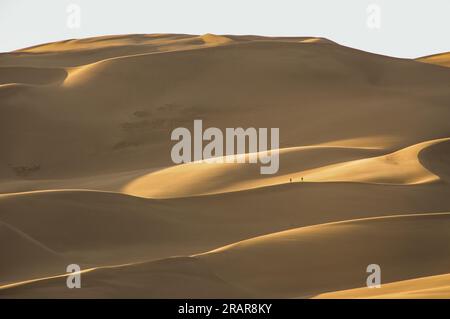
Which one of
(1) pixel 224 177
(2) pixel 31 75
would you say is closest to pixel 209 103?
(2) pixel 31 75

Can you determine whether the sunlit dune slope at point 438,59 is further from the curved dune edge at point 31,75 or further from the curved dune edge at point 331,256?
the curved dune edge at point 331,256

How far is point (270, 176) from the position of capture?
1035 inches

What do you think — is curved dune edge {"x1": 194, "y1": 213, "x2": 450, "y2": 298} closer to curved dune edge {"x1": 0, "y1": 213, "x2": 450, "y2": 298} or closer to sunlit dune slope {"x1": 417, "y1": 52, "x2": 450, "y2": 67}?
curved dune edge {"x1": 0, "y1": 213, "x2": 450, "y2": 298}

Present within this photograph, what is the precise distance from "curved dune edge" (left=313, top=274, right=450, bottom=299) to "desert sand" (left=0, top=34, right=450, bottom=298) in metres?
0.06

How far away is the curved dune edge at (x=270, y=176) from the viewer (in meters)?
24.5

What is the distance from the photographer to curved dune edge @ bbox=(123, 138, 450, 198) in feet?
80.3

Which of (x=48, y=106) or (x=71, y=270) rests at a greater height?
(x=48, y=106)

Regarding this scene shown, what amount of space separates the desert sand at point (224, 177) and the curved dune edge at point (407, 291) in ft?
0.19

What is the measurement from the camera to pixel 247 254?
1752 centimetres

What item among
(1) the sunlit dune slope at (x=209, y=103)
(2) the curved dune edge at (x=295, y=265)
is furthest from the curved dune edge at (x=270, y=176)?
(2) the curved dune edge at (x=295, y=265)

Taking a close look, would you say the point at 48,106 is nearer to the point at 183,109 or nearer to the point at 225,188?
the point at 183,109
